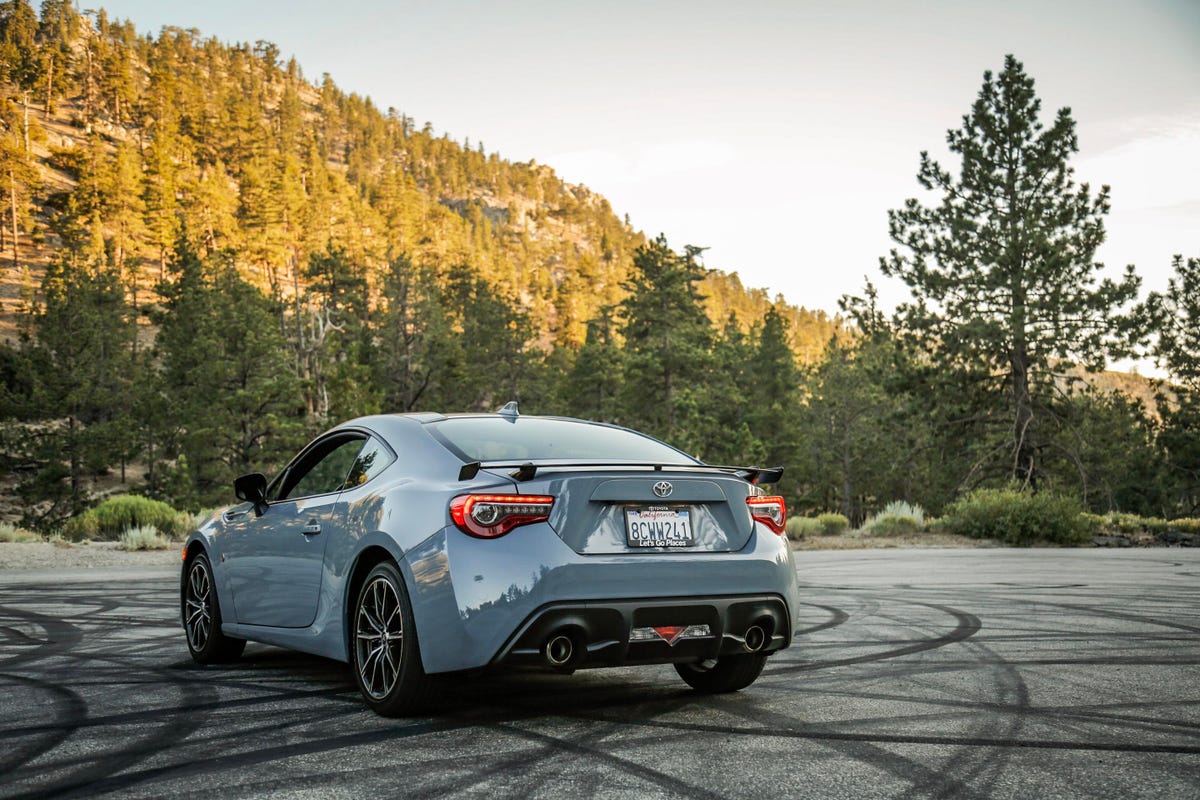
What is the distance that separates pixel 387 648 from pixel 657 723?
53.8 inches

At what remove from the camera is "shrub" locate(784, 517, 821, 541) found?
2597 centimetres

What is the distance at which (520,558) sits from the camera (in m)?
4.66

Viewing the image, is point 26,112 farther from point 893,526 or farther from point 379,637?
point 379,637

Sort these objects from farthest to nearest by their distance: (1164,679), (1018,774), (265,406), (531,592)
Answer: (265,406) < (1164,679) < (531,592) < (1018,774)

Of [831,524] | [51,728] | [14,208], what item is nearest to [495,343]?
[831,524]

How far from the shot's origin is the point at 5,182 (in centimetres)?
10212

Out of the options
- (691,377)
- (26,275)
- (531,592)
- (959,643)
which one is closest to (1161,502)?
(691,377)

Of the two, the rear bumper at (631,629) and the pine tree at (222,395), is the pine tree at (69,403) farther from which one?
the rear bumper at (631,629)

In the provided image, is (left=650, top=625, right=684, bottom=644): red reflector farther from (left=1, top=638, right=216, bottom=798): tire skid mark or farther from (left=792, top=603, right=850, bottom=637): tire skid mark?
(left=792, top=603, right=850, bottom=637): tire skid mark

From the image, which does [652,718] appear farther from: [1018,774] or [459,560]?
[1018,774]

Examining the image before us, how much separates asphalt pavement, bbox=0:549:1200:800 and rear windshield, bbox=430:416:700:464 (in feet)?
4.06

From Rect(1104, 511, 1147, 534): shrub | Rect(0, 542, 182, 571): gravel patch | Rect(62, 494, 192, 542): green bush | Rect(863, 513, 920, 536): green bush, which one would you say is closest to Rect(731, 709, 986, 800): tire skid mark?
Rect(0, 542, 182, 571): gravel patch

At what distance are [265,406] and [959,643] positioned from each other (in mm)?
43148

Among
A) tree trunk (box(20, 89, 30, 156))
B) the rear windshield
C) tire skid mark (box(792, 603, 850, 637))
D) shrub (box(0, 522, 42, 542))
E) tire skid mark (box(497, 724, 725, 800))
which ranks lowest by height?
tire skid mark (box(792, 603, 850, 637))
